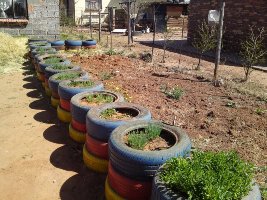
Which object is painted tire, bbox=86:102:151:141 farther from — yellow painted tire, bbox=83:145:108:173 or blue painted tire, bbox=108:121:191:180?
blue painted tire, bbox=108:121:191:180

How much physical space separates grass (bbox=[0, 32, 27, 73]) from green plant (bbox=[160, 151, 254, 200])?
32.9ft

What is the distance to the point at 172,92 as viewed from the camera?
7.98 m

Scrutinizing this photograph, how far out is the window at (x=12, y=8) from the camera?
16.0 m

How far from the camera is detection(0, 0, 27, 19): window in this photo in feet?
52.5

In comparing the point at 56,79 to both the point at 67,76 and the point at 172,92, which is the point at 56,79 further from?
the point at 172,92

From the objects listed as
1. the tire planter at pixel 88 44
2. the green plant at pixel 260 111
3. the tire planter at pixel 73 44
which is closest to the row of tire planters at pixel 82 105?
the green plant at pixel 260 111

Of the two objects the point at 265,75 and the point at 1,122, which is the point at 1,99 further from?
the point at 265,75

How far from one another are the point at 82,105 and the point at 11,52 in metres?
9.91

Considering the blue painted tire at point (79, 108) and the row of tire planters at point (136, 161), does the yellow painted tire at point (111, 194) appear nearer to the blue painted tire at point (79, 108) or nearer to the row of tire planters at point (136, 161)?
the row of tire planters at point (136, 161)

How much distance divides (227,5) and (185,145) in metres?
14.0

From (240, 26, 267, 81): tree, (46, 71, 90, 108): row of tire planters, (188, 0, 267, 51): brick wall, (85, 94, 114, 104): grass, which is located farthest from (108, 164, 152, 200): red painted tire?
(188, 0, 267, 51): brick wall

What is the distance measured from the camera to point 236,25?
51.2ft

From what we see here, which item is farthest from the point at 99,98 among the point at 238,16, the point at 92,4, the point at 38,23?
the point at 92,4

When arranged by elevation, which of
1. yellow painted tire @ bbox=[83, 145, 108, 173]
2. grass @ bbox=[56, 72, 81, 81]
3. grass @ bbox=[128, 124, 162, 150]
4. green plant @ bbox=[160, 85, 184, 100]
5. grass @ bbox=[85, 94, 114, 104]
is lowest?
yellow painted tire @ bbox=[83, 145, 108, 173]
